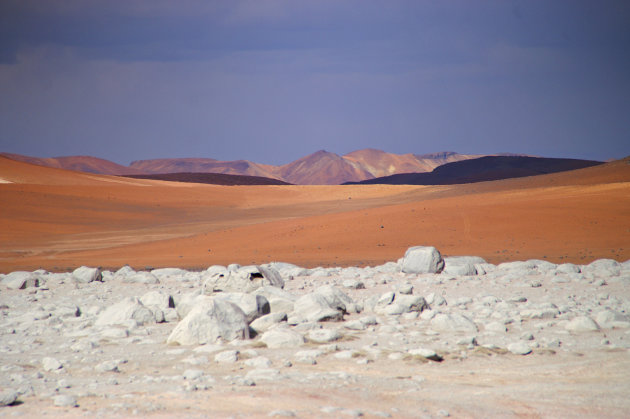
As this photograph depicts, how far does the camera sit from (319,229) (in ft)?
80.7

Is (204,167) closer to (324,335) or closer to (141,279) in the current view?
(141,279)

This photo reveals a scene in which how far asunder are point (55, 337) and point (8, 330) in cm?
86

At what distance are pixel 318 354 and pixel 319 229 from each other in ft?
63.0

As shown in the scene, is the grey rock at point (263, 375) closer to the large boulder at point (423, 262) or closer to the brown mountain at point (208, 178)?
the large boulder at point (423, 262)

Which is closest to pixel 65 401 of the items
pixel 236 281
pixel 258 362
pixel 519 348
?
pixel 258 362

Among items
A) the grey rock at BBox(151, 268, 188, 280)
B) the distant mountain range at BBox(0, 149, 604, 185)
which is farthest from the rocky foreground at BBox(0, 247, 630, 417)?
the distant mountain range at BBox(0, 149, 604, 185)

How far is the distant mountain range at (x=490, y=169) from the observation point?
3922 inches

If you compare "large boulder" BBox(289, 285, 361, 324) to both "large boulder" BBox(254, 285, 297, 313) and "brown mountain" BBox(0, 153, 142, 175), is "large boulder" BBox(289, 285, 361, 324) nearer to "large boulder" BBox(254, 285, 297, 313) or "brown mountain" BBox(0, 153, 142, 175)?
"large boulder" BBox(254, 285, 297, 313)

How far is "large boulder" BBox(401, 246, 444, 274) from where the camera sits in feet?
39.9

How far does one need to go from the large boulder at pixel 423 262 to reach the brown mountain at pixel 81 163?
13583 centimetres

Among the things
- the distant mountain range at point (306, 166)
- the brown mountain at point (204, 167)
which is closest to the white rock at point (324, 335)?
the distant mountain range at point (306, 166)

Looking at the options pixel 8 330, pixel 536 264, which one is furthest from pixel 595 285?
pixel 8 330

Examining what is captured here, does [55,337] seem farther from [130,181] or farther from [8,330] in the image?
[130,181]

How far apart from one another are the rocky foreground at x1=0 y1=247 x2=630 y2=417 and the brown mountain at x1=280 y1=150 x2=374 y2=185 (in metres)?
139
